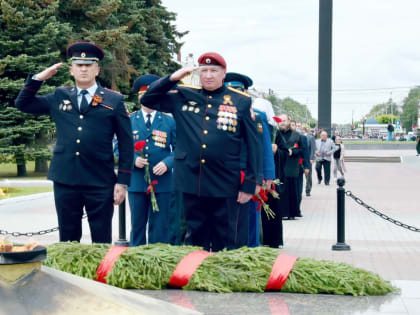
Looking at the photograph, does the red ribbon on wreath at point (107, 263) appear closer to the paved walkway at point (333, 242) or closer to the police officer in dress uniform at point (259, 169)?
the paved walkway at point (333, 242)

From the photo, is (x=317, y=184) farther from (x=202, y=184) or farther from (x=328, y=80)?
(x=202, y=184)

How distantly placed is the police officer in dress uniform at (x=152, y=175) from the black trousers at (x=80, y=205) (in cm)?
132

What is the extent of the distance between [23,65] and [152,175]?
19.1 m

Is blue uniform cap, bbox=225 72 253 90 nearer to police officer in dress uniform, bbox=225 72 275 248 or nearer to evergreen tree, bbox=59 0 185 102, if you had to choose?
police officer in dress uniform, bbox=225 72 275 248

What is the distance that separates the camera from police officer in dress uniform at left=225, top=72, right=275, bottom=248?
217 inches

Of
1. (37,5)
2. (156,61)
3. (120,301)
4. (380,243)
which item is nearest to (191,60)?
(156,61)

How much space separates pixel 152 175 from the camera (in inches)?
263

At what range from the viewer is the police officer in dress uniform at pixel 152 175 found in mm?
6703

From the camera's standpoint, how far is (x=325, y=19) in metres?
33.6

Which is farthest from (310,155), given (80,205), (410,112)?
(410,112)

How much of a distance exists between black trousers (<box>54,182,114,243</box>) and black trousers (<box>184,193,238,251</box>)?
604mm

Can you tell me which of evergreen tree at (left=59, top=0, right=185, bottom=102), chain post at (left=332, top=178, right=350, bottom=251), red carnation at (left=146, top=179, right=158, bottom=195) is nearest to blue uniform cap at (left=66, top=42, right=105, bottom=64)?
red carnation at (left=146, top=179, right=158, bottom=195)

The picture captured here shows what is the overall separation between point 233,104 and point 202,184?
644mm

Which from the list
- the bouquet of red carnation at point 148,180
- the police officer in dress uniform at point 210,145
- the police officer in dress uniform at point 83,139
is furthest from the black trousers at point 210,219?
the bouquet of red carnation at point 148,180
